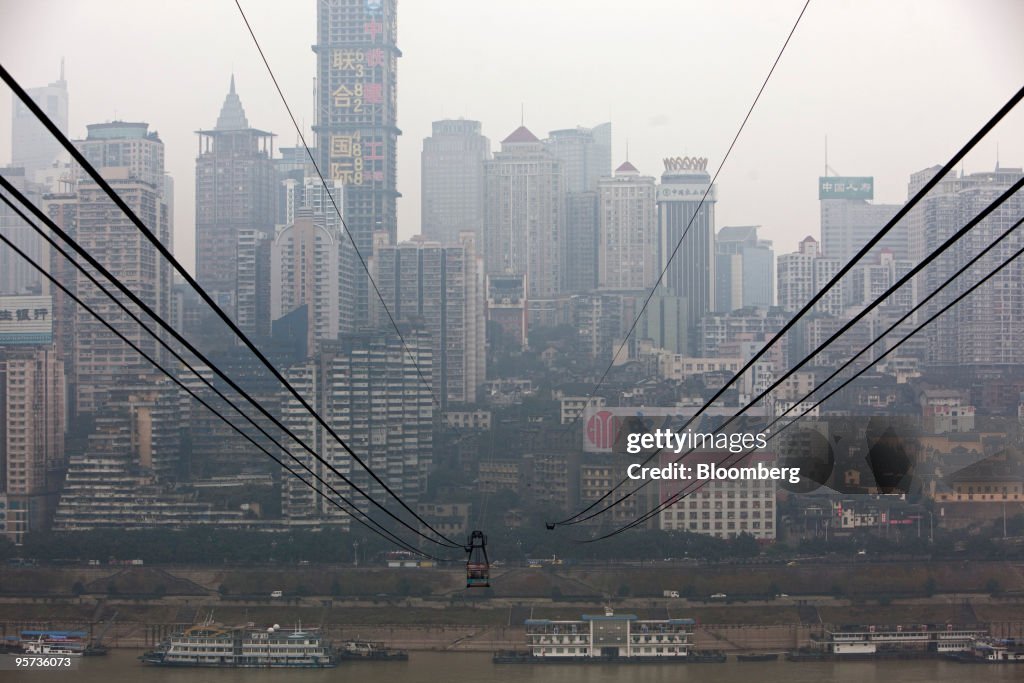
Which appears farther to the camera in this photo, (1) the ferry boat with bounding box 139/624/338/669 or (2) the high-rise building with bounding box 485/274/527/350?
(2) the high-rise building with bounding box 485/274/527/350

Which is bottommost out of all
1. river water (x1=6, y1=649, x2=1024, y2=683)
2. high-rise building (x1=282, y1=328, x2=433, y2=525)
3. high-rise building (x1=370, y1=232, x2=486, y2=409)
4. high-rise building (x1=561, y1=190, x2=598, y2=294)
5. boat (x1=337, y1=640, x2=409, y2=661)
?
river water (x1=6, y1=649, x2=1024, y2=683)

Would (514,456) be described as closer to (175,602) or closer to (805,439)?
(805,439)

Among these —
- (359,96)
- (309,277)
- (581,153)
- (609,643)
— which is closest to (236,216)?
(359,96)

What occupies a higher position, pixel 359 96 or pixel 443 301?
pixel 359 96

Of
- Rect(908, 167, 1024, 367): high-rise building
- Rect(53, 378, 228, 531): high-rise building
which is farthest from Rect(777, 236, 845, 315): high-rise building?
Rect(53, 378, 228, 531): high-rise building

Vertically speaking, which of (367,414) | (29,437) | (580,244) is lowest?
(29,437)

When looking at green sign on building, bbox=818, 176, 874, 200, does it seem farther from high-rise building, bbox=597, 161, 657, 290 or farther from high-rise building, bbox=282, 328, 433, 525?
high-rise building, bbox=282, 328, 433, 525

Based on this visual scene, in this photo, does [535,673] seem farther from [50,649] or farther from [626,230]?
[626,230]
